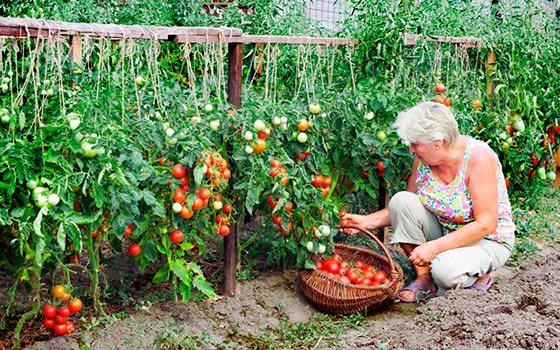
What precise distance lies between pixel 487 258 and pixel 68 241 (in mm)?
2064

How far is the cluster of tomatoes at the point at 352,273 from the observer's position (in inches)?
148

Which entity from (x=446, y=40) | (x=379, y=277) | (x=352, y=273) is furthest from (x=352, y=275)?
(x=446, y=40)

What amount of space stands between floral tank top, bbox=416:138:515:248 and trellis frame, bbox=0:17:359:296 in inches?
39.6

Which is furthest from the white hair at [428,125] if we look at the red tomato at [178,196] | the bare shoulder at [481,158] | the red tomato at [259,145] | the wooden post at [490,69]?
the wooden post at [490,69]

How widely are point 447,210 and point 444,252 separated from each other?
0.72 feet

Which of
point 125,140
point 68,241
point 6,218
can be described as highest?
point 125,140

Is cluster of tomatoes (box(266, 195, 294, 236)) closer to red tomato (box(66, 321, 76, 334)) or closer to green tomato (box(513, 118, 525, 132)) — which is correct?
red tomato (box(66, 321, 76, 334))

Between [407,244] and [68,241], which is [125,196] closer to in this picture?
[68,241]

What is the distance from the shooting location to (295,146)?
3.67 meters

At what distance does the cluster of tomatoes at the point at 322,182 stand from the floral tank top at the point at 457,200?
49 centimetres

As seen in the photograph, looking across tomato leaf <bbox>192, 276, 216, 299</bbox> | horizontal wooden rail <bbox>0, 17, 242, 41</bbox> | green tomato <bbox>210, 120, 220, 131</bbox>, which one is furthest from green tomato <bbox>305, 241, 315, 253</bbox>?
horizontal wooden rail <bbox>0, 17, 242, 41</bbox>

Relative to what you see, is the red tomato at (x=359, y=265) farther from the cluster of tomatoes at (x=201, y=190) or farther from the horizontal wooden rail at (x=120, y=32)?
the horizontal wooden rail at (x=120, y=32)

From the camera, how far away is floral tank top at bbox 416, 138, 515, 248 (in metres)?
3.71

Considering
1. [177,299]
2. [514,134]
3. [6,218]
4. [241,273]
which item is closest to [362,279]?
[241,273]
